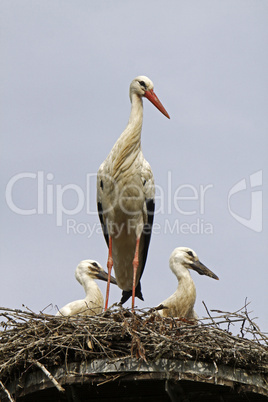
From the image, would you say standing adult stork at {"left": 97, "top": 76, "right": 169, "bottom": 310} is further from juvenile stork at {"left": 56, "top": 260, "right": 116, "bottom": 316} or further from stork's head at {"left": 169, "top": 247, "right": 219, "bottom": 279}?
stork's head at {"left": 169, "top": 247, "right": 219, "bottom": 279}

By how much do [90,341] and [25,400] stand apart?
2.69ft

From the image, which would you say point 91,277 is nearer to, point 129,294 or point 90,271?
point 90,271


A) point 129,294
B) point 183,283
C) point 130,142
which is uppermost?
point 130,142

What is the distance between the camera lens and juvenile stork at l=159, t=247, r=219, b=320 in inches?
364

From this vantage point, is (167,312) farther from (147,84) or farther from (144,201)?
(147,84)

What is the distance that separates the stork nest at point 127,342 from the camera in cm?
614

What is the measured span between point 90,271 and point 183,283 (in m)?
1.28

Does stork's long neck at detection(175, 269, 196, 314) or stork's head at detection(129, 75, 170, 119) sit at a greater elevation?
stork's head at detection(129, 75, 170, 119)

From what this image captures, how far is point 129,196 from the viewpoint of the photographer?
8.17 meters

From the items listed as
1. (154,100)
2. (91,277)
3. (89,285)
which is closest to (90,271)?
(91,277)

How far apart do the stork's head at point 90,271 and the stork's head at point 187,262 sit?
2.56 ft

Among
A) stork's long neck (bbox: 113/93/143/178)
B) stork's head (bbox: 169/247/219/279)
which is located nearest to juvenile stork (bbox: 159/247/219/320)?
stork's head (bbox: 169/247/219/279)

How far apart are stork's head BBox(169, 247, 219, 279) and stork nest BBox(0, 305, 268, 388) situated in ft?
11.0

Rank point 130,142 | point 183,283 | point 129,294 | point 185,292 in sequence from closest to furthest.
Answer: point 130,142 < point 129,294 < point 185,292 < point 183,283
